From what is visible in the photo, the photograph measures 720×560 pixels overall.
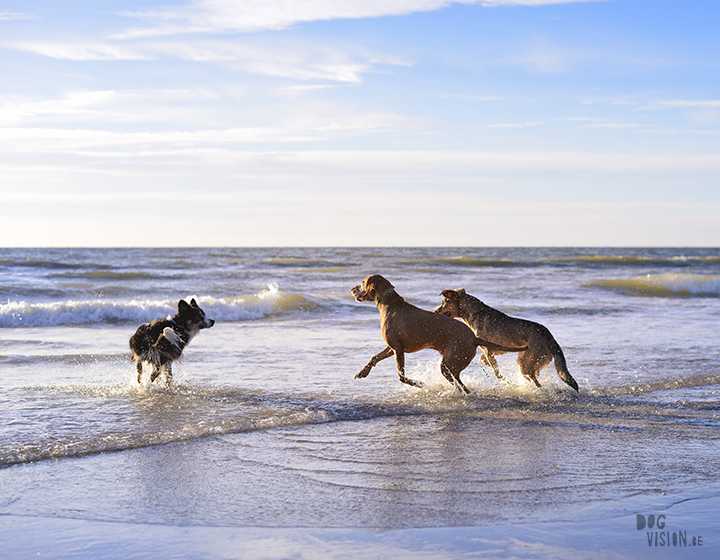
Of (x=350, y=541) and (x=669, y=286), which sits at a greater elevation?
(x=669, y=286)

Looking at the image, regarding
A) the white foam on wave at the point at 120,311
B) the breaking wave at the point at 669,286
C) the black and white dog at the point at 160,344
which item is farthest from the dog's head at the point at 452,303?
the breaking wave at the point at 669,286

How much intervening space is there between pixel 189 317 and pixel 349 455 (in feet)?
11.7

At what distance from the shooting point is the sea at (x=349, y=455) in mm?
3090

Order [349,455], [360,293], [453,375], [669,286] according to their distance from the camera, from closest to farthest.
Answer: [349,455] → [453,375] → [360,293] → [669,286]

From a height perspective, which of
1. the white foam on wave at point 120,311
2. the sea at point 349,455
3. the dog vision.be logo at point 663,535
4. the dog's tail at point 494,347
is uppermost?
the dog's tail at point 494,347

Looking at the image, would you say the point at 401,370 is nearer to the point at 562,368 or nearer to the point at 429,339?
the point at 429,339

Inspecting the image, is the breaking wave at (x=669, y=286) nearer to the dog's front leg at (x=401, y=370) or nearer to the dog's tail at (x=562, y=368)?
the dog's tail at (x=562, y=368)

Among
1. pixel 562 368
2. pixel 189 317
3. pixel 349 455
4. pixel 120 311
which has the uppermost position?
pixel 189 317

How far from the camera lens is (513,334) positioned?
6.86 meters

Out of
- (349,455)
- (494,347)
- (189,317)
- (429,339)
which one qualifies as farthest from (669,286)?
(349,455)

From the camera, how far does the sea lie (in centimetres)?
309

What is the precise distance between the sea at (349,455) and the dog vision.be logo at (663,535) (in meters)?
0.01

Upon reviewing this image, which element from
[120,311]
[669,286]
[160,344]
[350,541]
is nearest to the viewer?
[350,541]

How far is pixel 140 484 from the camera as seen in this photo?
12.4 feet
